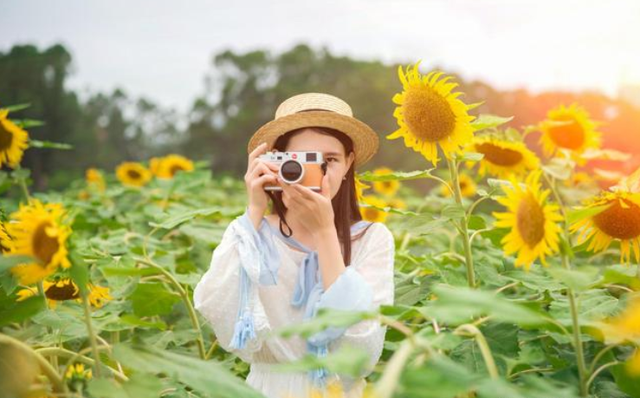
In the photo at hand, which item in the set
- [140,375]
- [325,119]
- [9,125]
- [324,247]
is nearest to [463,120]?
[325,119]

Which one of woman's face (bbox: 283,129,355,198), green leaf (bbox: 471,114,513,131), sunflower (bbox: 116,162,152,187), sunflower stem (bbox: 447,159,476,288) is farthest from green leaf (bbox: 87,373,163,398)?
sunflower (bbox: 116,162,152,187)

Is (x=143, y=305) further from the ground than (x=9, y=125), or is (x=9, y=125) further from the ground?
(x=9, y=125)

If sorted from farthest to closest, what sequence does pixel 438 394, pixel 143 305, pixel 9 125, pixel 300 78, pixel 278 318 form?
pixel 300 78, pixel 9 125, pixel 143 305, pixel 278 318, pixel 438 394

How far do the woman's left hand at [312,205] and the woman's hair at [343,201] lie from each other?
152 millimetres

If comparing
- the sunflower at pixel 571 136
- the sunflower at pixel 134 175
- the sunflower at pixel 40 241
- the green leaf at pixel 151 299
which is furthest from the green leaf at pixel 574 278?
the sunflower at pixel 134 175

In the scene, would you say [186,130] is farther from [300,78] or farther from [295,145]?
[295,145]

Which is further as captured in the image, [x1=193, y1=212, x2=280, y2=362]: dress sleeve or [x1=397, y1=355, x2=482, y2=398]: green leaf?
[x1=193, y1=212, x2=280, y2=362]: dress sleeve

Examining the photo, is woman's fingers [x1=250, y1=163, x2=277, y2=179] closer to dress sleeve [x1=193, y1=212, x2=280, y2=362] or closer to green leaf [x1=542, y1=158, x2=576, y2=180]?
dress sleeve [x1=193, y1=212, x2=280, y2=362]

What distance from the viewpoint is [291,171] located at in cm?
160

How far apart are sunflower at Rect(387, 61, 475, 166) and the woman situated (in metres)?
0.17

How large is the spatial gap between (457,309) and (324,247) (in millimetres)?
763

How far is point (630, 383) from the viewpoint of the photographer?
1303mm

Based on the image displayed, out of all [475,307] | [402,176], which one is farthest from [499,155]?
[475,307]

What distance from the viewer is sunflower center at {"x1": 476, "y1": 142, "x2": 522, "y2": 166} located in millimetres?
2469
